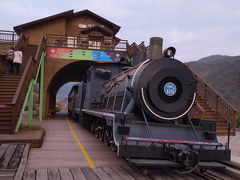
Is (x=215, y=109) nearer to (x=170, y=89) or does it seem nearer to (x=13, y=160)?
(x=170, y=89)

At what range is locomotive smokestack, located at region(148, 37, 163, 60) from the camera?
6.89 metres

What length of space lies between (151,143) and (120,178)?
95 cm

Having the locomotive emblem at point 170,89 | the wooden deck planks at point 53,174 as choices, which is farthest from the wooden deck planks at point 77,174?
the locomotive emblem at point 170,89

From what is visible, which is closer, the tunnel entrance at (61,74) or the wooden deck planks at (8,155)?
the wooden deck planks at (8,155)

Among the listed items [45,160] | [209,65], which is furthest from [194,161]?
[209,65]

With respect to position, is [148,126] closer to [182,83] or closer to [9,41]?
[182,83]

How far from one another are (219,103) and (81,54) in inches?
414

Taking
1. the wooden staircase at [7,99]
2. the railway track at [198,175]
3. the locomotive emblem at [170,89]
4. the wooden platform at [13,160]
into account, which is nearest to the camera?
the wooden platform at [13,160]

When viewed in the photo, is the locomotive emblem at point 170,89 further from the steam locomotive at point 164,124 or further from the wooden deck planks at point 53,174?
the wooden deck planks at point 53,174

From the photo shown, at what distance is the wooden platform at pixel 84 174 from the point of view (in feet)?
16.9

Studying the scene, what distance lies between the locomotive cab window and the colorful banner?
Answer: 7.97 meters

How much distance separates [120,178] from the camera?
5.25 meters

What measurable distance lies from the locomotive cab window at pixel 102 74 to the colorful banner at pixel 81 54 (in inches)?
314

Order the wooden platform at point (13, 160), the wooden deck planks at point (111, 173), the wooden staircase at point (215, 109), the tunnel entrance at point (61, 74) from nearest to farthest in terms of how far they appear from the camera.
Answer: the wooden platform at point (13, 160), the wooden deck planks at point (111, 173), the wooden staircase at point (215, 109), the tunnel entrance at point (61, 74)
